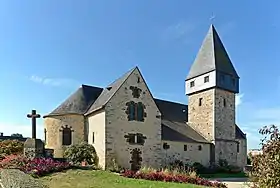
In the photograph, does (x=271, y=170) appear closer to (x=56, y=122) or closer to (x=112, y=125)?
(x=112, y=125)

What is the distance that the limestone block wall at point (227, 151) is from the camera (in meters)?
33.2

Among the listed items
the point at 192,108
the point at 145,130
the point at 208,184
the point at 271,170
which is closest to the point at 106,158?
the point at 145,130

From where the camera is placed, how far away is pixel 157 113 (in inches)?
1089

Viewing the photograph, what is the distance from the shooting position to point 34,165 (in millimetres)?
18656

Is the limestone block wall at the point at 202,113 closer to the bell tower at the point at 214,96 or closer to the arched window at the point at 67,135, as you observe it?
the bell tower at the point at 214,96

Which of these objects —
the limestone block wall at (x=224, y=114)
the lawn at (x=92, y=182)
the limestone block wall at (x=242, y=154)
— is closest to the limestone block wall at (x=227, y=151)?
the limestone block wall at (x=224, y=114)

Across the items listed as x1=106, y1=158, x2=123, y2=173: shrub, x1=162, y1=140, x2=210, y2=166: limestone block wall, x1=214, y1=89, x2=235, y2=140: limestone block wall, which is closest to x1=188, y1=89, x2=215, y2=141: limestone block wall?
x1=214, y1=89, x2=235, y2=140: limestone block wall

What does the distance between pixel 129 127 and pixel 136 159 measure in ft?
8.43

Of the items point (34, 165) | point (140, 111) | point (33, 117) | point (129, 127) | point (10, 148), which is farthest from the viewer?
point (140, 111)

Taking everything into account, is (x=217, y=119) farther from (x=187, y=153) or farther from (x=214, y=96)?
(x=187, y=153)

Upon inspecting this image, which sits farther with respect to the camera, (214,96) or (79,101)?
(214,96)

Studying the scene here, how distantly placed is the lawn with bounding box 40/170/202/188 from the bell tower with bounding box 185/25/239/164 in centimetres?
1859

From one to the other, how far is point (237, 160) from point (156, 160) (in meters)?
12.4

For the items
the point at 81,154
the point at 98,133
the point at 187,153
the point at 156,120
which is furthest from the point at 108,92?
the point at 187,153
